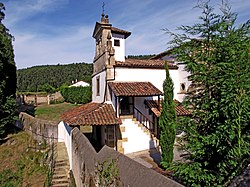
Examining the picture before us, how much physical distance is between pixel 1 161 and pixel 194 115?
46.5ft

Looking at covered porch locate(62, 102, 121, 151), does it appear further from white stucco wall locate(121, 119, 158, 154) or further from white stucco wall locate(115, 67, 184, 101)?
white stucco wall locate(115, 67, 184, 101)

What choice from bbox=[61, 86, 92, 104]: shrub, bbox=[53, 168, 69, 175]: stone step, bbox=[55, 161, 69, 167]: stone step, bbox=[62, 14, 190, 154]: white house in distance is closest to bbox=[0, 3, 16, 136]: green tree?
bbox=[62, 14, 190, 154]: white house in distance

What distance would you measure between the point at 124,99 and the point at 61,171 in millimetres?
5268

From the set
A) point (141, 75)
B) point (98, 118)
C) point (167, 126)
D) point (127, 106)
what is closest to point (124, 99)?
point (127, 106)

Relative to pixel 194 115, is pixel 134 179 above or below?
below

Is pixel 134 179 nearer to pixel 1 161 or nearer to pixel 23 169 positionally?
pixel 23 169

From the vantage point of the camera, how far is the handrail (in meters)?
13.3

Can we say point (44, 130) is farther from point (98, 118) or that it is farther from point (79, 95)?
point (79, 95)

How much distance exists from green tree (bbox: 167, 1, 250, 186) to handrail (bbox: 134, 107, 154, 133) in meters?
8.49

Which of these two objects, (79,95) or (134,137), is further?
(79,95)

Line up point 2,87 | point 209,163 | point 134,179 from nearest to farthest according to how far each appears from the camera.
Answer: point 134,179 < point 209,163 < point 2,87

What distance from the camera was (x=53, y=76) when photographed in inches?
3369

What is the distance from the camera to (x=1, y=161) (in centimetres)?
1444

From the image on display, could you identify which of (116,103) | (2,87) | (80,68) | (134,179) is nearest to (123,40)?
(116,103)
